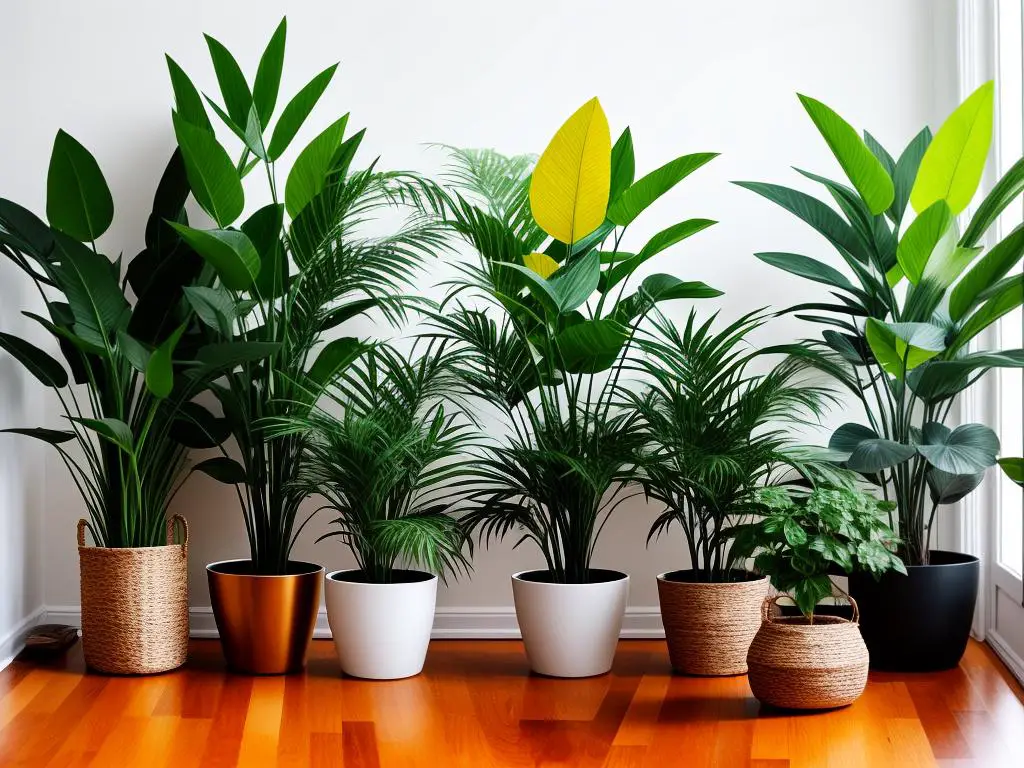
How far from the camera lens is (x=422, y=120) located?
10.3 ft

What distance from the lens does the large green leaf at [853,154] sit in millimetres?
2609

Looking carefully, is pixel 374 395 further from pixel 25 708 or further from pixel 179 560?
pixel 25 708

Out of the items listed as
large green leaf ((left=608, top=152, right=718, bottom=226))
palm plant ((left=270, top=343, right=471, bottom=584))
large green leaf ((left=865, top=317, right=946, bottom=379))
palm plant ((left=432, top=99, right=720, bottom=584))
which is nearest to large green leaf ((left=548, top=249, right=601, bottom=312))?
palm plant ((left=432, top=99, right=720, bottom=584))

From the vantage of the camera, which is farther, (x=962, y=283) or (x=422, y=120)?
(x=422, y=120)

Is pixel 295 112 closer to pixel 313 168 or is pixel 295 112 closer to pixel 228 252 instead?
pixel 313 168

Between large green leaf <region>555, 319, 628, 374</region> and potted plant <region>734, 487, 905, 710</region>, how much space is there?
0.51 meters

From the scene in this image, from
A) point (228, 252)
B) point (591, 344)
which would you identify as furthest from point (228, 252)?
point (591, 344)

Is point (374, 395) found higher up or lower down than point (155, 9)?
lower down

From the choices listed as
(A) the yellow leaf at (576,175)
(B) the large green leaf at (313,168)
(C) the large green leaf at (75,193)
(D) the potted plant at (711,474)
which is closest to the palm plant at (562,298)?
(A) the yellow leaf at (576,175)

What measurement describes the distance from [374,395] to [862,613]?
4.59 feet

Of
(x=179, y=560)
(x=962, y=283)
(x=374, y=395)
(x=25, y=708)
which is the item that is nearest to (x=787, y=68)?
(x=962, y=283)

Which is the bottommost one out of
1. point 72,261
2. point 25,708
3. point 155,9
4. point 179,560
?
point 25,708

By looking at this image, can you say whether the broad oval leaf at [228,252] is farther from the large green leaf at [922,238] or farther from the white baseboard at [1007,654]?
the white baseboard at [1007,654]

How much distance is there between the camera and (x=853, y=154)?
262 cm
